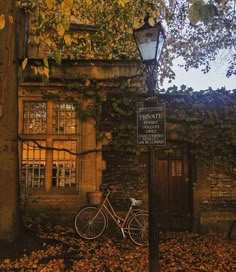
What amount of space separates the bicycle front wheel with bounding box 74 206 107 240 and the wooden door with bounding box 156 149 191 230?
2.02 meters

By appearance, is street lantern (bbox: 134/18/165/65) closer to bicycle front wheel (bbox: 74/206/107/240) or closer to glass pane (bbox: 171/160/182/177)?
bicycle front wheel (bbox: 74/206/107/240)

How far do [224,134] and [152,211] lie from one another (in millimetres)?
5324

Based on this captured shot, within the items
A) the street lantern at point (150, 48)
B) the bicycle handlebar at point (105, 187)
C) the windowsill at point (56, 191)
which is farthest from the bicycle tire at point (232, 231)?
the street lantern at point (150, 48)

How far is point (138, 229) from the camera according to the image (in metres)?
9.42

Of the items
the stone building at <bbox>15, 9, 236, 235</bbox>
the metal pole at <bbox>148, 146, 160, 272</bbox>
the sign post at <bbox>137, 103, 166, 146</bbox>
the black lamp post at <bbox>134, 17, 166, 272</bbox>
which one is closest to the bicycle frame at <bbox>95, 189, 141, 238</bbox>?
the stone building at <bbox>15, 9, 236, 235</bbox>

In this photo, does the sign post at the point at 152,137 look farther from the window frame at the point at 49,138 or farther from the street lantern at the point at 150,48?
the window frame at the point at 49,138

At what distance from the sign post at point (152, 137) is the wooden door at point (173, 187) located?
16.9 feet

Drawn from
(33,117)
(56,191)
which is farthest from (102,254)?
(33,117)

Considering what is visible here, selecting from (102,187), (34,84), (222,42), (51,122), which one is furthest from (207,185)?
(222,42)

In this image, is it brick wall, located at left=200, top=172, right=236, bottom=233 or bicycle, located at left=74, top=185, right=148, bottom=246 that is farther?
brick wall, located at left=200, top=172, right=236, bottom=233

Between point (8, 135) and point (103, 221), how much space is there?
293 cm

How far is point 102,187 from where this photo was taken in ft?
33.7

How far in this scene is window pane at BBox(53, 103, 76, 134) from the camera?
415 inches

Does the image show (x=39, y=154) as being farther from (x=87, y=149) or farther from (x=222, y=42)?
(x=222, y=42)
